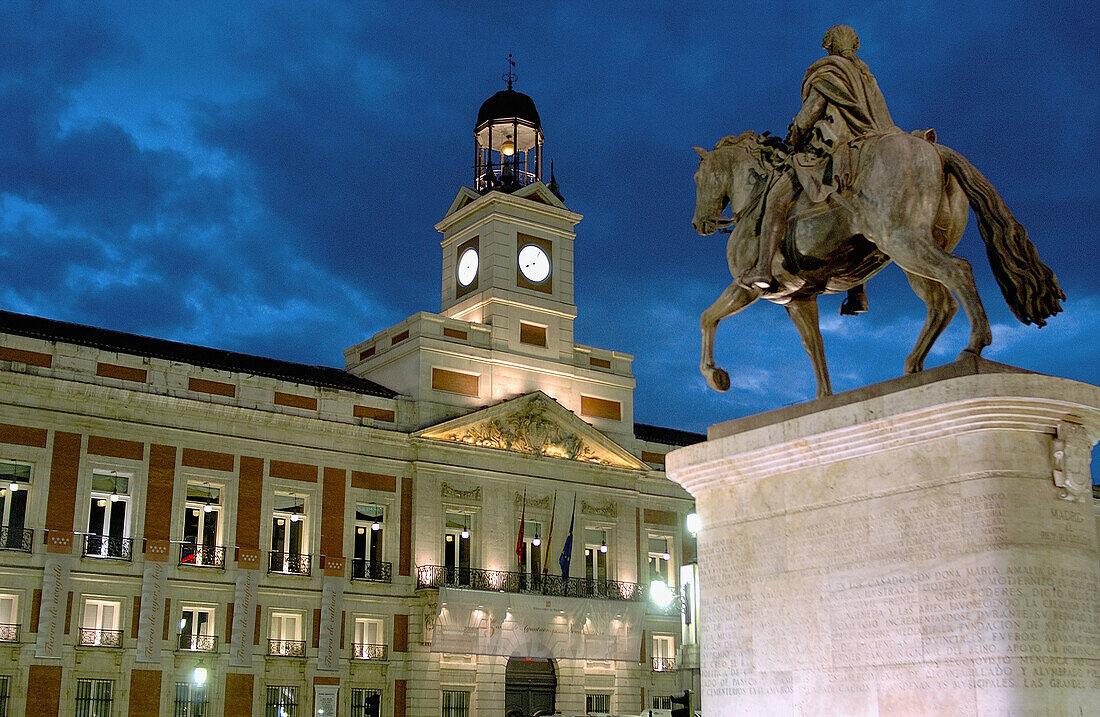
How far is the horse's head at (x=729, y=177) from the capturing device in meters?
8.35

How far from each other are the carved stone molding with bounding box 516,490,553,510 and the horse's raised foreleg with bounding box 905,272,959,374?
3236 cm

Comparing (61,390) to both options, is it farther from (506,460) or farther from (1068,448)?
(1068,448)

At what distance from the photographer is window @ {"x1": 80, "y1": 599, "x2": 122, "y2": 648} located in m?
31.3

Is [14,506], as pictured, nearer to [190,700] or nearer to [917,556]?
[190,700]

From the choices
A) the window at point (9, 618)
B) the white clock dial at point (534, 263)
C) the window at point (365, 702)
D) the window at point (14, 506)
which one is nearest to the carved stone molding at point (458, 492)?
the window at point (365, 702)

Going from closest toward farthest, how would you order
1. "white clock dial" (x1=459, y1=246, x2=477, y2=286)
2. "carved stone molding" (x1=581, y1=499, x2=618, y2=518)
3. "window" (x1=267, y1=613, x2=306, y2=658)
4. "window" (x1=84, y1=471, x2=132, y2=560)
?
"window" (x1=84, y1=471, x2=132, y2=560) < "window" (x1=267, y1=613, x2=306, y2=658) < "carved stone molding" (x1=581, y1=499, x2=618, y2=518) < "white clock dial" (x1=459, y1=246, x2=477, y2=286)

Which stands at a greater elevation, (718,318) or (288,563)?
(288,563)

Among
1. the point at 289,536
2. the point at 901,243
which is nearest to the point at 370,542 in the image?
the point at 289,536

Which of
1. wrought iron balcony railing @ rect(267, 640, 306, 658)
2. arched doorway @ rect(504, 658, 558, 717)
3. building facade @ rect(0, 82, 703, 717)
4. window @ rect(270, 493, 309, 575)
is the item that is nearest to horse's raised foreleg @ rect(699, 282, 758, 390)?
building facade @ rect(0, 82, 703, 717)

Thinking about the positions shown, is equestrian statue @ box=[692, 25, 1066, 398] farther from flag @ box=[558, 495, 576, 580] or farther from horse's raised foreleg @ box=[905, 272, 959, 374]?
flag @ box=[558, 495, 576, 580]

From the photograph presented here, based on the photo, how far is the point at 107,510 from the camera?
32656 mm

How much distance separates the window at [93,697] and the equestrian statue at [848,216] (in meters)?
26.7

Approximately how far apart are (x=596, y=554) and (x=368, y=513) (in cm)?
844

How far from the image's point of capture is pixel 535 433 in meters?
40.4
